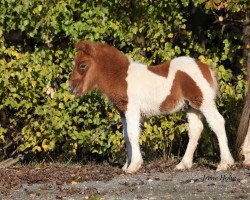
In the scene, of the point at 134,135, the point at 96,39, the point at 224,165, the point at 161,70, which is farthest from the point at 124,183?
the point at 96,39

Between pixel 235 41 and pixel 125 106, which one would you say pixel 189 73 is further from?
pixel 235 41

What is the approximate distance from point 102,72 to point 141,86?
548 millimetres

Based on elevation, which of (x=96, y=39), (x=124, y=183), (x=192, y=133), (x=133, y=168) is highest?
(x=96, y=39)

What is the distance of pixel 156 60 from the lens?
34.4 ft

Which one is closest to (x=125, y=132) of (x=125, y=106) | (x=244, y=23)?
(x=125, y=106)

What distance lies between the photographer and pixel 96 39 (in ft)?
32.5

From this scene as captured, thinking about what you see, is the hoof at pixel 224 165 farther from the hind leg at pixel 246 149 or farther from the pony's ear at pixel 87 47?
the pony's ear at pixel 87 47

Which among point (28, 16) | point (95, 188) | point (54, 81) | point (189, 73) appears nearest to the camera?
point (95, 188)

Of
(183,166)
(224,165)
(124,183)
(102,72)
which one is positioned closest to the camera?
(124,183)

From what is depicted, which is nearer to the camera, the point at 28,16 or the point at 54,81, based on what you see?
the point at 28,16

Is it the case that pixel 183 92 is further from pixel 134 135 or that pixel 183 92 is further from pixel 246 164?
pixel 246 164

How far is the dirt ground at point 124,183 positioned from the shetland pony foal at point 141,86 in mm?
349

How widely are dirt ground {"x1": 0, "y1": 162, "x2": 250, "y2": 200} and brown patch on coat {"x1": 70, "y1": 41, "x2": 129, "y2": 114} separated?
3.11 feet

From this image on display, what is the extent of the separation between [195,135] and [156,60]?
8.85 feet
